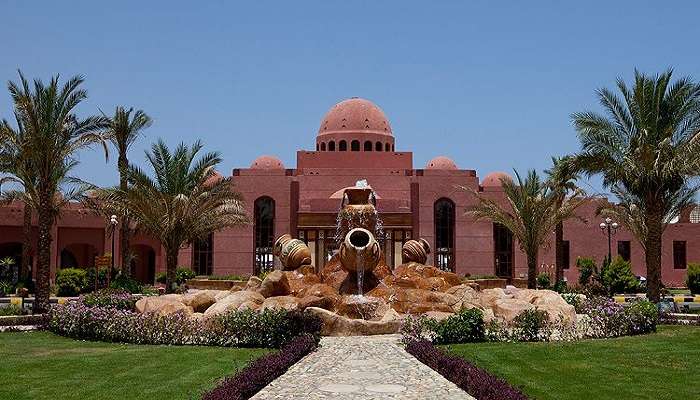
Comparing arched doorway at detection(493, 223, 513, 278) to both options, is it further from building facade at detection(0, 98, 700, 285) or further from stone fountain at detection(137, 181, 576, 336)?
stone fountain at detection(137, 181, 576, 336)

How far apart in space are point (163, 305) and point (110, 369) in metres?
6.53

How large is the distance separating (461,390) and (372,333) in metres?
5.97

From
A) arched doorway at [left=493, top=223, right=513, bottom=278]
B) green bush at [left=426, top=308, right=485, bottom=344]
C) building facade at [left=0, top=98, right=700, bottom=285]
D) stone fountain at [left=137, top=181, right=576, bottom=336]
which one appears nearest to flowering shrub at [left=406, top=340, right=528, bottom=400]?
green bush at [left=426, top=308, right=485, bottom=344]

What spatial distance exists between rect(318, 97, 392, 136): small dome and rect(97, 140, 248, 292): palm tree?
84.7 feet

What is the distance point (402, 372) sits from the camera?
36.0 feet

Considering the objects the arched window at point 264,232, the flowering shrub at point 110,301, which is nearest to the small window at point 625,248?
the arched window at point 264,232

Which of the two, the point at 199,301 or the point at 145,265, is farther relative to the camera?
the point at 145,265

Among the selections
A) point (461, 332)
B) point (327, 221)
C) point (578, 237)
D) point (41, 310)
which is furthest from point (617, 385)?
point (578, 237)

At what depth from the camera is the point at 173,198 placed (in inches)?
1000

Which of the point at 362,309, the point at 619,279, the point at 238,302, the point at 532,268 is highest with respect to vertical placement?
the point at 532,268

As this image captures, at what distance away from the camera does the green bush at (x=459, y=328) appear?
1452cm

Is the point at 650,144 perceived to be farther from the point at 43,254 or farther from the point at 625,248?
the point at 625,248

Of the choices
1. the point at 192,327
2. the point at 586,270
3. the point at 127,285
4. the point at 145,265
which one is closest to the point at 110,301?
the point at 192,327

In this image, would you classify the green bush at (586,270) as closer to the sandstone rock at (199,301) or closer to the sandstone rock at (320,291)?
the sandstone rock at (320,291)
